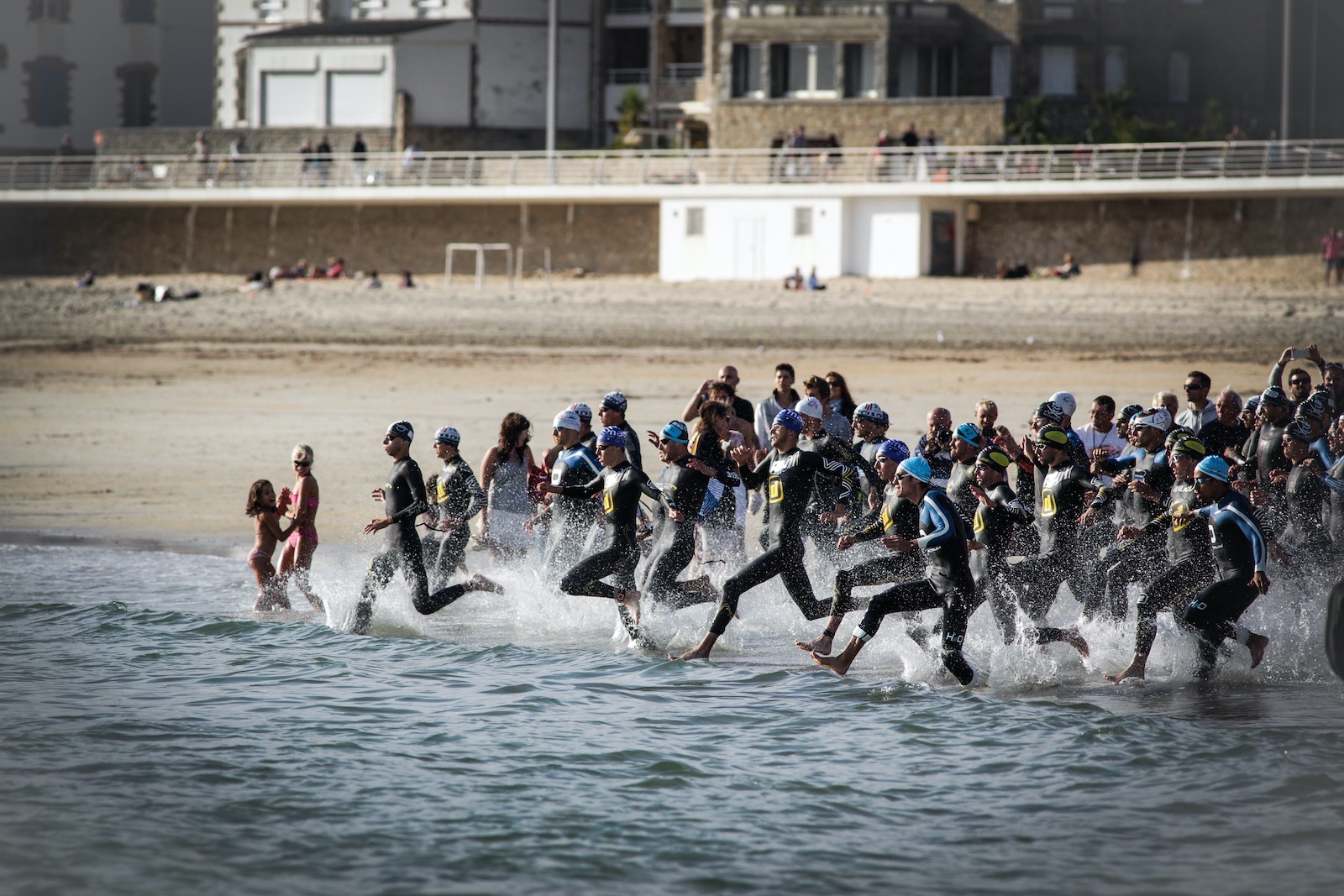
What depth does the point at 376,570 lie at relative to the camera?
11.7 metres

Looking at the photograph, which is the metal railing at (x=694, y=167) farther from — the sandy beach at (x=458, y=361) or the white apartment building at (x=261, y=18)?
the white apartment building at (x=261, y=18)

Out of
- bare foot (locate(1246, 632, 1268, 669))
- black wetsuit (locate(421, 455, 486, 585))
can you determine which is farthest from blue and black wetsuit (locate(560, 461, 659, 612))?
bare foot (locate(1246, 632, 1268, 669))

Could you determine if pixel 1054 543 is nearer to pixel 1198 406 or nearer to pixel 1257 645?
pixel 1257 645

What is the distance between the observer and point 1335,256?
32062mm

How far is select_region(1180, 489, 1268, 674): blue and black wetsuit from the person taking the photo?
989cm

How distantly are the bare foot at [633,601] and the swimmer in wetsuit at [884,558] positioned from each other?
127 centimetres

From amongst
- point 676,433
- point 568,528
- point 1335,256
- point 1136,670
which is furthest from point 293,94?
point 1136,670

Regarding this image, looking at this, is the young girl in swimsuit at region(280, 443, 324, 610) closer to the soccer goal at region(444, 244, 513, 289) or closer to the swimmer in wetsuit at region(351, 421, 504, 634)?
the swimmer in wetsuit at region(351, 421, 504, 634)

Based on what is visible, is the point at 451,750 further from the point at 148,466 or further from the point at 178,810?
the point at 148,466

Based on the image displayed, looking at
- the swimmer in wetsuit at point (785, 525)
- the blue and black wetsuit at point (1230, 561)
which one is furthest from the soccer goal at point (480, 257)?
the blue and black wetsuit at point (1230, 561)

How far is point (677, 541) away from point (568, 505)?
1.47 metres

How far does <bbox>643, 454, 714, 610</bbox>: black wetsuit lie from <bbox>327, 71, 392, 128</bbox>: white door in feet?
115

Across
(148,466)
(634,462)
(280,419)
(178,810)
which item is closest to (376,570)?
(634,462)

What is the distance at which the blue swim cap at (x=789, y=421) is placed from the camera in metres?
10.9
